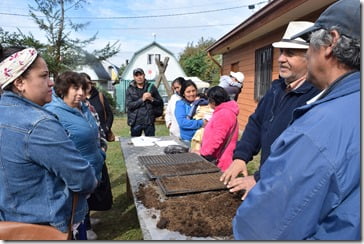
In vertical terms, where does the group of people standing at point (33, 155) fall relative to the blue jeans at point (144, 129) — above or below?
above

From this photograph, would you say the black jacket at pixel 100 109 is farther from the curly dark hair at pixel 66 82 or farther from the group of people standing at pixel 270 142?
the curly dark hair at pixel 66 82

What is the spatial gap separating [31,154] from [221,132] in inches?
67.2

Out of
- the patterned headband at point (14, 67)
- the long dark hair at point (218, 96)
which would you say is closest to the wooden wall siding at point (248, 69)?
the long dark hair at point (218, 96)

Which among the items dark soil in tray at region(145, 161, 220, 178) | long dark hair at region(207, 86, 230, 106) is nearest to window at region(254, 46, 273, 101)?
long dark hair at region(207, 86, 230, 106)

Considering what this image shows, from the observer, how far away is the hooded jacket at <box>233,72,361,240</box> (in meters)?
0.83

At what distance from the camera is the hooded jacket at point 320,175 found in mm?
825

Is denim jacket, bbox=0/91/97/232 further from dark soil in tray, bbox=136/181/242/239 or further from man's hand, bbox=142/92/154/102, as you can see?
man's hand, bbox=142/92/154/102

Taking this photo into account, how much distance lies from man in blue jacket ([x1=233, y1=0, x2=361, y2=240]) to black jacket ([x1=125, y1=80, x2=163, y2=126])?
4220 millimetres

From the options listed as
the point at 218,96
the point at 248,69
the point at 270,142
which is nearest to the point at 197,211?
the point at 270,142

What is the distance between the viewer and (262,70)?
7945 millimetres

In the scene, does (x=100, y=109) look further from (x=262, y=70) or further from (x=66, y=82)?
(x=262, y=70)

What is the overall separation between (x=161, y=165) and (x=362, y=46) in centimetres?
190

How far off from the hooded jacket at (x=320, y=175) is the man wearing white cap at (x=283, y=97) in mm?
792

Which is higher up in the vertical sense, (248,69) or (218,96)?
(218,96)
